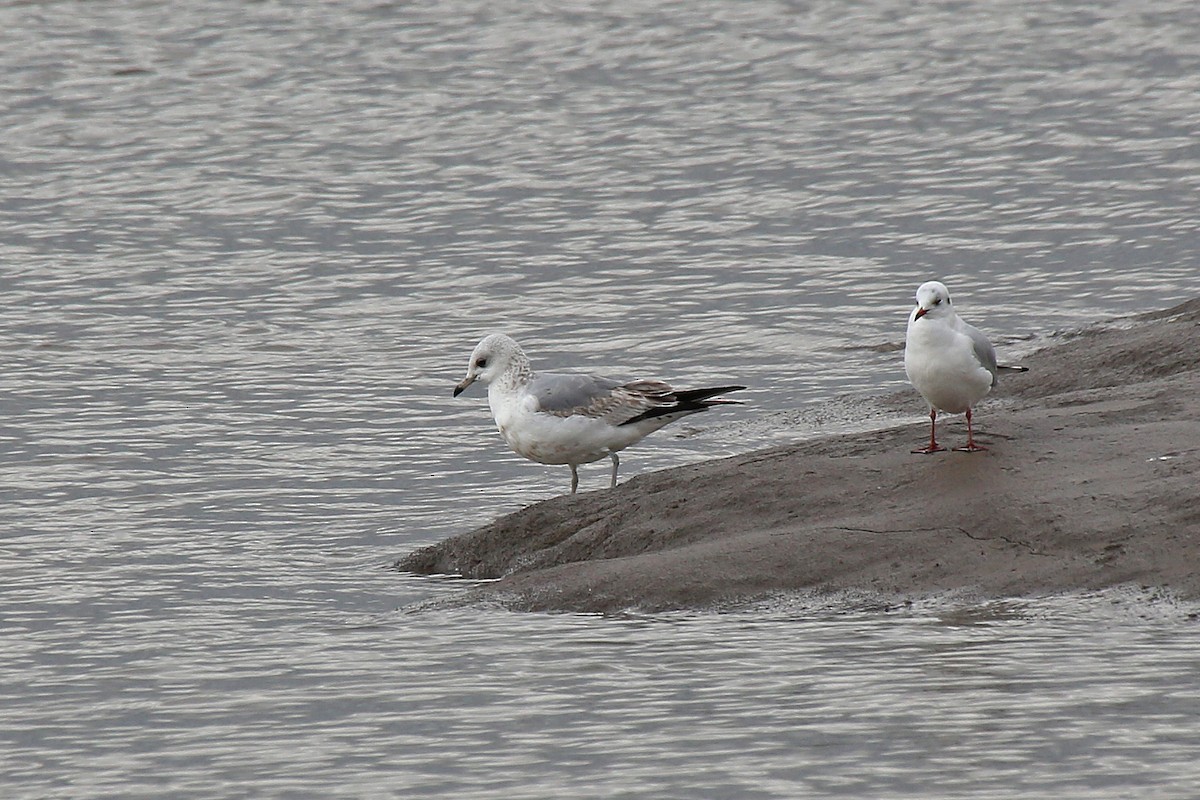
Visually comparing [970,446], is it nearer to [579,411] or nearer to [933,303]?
[933,303]

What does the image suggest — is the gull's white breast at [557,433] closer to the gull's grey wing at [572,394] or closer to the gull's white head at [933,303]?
the gull's grey wing at [572,394]

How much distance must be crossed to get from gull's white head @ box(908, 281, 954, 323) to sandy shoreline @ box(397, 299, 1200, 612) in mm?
680

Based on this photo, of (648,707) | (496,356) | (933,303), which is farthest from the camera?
(496,356)

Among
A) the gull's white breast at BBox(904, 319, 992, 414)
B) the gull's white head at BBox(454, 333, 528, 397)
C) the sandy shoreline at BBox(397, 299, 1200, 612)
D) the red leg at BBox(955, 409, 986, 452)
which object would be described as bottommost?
the sandy shoreline at BBox(397, 299, 1200, 612)

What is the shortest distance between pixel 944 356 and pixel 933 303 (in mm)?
271

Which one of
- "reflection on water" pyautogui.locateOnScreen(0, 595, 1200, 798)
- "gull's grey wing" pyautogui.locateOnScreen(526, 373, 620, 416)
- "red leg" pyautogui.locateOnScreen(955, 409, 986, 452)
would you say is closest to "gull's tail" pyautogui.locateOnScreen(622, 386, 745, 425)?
"gull's grey wing" pyautogui.locateOnScreen(526, 373, 620, 416)

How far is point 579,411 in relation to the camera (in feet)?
34.8

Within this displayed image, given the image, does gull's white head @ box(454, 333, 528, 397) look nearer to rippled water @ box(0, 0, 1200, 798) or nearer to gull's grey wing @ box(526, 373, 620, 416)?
gull's grey wing @ box(526, 373, 620, 416)

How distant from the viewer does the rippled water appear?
7.21 meters

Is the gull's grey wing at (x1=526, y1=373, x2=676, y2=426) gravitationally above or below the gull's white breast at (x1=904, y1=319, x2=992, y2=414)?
below

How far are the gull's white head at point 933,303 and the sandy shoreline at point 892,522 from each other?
68 centimetres

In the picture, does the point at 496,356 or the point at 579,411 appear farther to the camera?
the point at 496,356

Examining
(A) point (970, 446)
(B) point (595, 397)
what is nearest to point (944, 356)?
(A) point (970, 446)

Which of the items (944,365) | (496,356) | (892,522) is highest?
(944,365)
